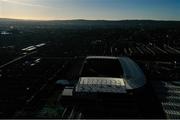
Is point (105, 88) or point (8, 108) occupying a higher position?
point (105, 88)

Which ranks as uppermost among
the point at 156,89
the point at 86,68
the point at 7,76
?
the point at 86,68

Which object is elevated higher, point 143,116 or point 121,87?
point 121,87

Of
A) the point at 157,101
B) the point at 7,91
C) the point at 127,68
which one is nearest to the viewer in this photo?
the point at 157,101

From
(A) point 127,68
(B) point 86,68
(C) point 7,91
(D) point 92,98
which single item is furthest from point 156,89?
(C) point 7,91

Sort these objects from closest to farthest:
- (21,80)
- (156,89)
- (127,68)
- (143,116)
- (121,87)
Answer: (121,87), (143,116), (127,68), (156,89), (21,80)

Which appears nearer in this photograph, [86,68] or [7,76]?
[86,68]

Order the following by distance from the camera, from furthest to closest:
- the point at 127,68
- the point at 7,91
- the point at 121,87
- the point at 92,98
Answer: the point at 7,91 → the point at 127,68 → the point at 121,87 → the point at 92,98

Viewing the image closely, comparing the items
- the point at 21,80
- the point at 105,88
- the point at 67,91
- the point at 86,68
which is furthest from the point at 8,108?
the point at 21,80

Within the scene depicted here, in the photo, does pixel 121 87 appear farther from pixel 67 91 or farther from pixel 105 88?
pixel 67 91

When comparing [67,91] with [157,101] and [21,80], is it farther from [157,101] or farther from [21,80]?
[21,80]
